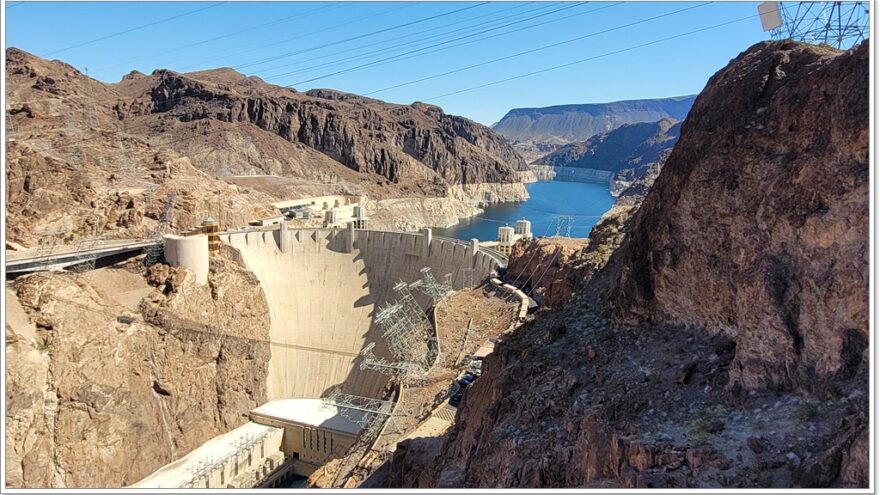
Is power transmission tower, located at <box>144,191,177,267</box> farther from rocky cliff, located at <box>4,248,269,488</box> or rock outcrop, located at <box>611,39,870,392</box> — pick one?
rock outcrop, located at <box>611,39,870,392</box>

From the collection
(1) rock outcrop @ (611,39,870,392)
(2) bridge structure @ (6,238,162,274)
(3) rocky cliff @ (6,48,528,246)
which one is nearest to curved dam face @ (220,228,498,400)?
(2) bridge structure @ (6,238,162,274)

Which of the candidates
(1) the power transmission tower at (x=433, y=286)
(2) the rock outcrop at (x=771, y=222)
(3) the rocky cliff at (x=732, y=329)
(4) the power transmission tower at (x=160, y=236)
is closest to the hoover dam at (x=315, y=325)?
(1) the power transmission tower at (x=433, y=286)

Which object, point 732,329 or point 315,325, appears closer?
point 732,329

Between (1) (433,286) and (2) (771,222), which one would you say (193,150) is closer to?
(1) (433,286)

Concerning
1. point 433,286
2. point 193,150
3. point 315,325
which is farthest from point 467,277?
point 193,150

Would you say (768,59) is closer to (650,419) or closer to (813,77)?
(813,77)
